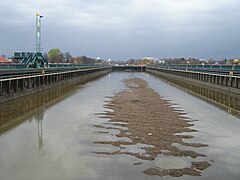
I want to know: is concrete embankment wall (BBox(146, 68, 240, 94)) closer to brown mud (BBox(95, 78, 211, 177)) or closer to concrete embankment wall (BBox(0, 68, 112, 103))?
brown mud (BBox(95, 78, 211, 177))

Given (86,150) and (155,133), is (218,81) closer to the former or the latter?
(155,133)

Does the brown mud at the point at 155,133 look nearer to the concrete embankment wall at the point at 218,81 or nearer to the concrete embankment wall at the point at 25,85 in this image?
the concrete embankment wall at the point at 25,85

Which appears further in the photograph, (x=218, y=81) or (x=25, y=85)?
(x=218, y=81)

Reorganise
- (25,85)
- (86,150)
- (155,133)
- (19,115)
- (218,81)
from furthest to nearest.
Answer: (218,81) → (25,85) → (19,115) → (155,133) → (86,150)

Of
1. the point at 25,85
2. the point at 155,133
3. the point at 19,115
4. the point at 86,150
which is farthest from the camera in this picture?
the point at 25,85

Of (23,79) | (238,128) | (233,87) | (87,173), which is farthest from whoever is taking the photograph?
(233,87)

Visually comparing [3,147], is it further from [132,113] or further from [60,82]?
[60,82]

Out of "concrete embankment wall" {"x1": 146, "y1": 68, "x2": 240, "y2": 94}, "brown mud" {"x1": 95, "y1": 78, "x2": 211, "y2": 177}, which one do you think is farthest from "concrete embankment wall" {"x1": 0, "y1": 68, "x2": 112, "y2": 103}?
"concrete embankment wall" {"x1": 146, "y1": 68, "x2": 240, "y2": 94}

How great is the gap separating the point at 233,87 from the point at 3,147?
28.5 metres

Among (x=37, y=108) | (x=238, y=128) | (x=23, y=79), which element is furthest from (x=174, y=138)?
(x=23, y=79)

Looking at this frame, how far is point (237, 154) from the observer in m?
10.6

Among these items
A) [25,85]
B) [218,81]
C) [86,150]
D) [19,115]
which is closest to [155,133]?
[86,150]

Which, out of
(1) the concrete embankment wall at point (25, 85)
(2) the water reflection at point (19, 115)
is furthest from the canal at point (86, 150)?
(1) the concrete embankment wall at point (25, 85)

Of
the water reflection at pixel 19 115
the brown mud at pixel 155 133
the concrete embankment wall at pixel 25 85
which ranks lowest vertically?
the water reflection at pixel 19 115
